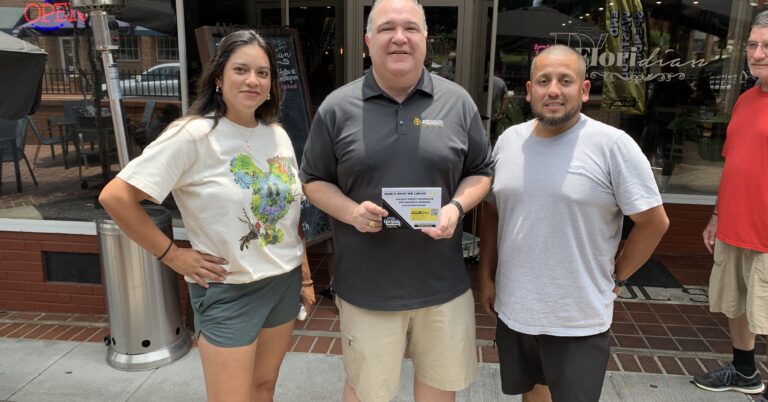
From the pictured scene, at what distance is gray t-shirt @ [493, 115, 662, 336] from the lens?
1.92m

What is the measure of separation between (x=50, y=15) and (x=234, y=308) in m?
3.28

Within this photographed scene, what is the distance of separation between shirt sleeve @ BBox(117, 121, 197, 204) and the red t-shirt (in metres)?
2.64

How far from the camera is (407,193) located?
6.11 feet

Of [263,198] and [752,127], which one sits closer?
[263,198]

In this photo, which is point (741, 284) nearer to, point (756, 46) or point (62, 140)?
point (756, 46)

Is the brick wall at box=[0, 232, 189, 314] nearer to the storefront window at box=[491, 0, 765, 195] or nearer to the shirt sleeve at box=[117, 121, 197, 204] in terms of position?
the shirt sleeve at box=[117, 121, 197, 204]

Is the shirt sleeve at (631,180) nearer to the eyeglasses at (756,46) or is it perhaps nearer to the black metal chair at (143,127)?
the eyeglasses at (756,46)

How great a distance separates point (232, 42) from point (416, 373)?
1.49m

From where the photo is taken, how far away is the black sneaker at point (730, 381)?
3.14 meters

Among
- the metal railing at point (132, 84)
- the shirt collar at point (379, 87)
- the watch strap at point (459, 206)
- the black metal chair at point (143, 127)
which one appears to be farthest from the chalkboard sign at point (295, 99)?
the watch strap at point (459, 206)

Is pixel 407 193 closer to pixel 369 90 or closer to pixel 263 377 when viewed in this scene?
pixel 369 90

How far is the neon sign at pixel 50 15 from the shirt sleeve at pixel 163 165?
2.82 m

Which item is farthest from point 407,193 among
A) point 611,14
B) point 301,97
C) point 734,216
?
point 611,14

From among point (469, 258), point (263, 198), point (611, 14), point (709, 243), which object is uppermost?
point (611, 14)
